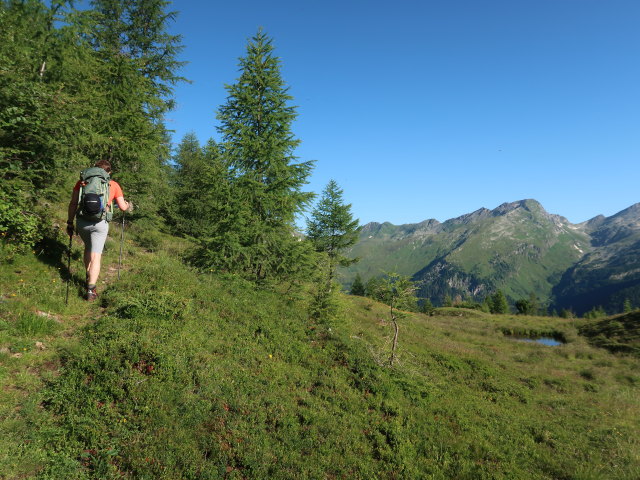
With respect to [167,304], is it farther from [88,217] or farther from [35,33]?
[35,33]

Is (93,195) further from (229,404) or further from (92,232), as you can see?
(229,404)

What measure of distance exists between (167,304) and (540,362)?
24.7 meters

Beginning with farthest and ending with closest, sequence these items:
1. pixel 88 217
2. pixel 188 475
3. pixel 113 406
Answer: pixel 88 217 → pixel 113 406 → pixel 188 475

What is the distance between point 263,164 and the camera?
12.8 m

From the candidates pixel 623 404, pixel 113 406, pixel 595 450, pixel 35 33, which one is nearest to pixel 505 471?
pixel 595 450

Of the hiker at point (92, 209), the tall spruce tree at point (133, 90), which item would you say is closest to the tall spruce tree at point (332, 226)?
the tall spruce tree at point (133, 90)

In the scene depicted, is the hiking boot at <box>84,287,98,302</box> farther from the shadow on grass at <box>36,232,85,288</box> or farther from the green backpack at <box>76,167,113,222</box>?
the green backpack at <box>76,167,113,222</box>

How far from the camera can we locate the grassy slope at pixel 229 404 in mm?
4484

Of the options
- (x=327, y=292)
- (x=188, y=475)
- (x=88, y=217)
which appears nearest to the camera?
(x=188, y=475)

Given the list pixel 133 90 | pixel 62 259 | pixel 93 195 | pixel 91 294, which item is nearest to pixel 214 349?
pixel 91 294

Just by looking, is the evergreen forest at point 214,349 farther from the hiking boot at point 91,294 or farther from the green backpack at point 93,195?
the green backpack at point 93,195

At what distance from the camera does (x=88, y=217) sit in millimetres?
7141

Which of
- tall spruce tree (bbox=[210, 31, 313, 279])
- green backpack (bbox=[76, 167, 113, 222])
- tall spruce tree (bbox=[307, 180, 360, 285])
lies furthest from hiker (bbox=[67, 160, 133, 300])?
tall spruce tree (bbox=[307, 180, 360, 285])

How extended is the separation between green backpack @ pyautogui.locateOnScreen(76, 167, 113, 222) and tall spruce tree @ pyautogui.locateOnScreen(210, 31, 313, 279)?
507 cm
